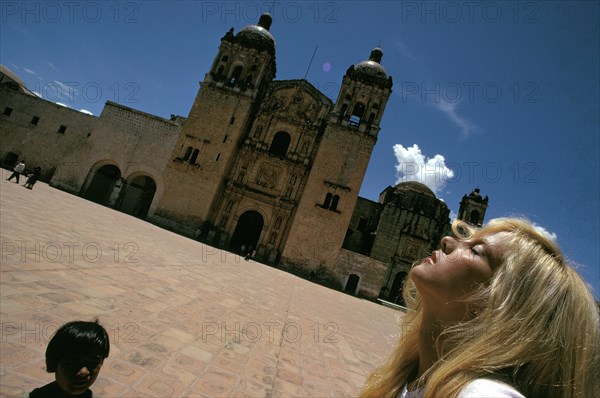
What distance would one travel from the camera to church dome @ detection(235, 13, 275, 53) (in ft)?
80.1

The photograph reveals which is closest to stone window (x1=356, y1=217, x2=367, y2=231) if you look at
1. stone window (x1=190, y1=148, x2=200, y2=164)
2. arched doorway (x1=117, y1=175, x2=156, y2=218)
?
stone window (x1=190, y1=148, x2=200, y2=164)

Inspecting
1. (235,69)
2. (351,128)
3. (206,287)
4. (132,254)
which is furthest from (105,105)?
(206,287)

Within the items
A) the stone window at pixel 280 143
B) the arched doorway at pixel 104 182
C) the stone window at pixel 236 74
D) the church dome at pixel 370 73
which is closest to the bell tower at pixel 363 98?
the church dome at pixel 370 73

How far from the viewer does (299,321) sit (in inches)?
271

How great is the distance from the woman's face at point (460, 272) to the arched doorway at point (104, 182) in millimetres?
26048

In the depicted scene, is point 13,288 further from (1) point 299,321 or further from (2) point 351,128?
(2) point 351,128

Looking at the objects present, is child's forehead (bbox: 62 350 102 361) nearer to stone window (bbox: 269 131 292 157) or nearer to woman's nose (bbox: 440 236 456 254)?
woman's nose (bbox: 440 236 456 254)

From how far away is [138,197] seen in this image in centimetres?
2333

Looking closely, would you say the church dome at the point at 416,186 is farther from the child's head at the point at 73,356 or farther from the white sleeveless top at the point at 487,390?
the white sleeveless top at the point at 487,390

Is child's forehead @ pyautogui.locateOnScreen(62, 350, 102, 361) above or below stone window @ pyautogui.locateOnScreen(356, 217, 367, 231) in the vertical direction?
below

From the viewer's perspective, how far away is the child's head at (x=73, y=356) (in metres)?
1.48

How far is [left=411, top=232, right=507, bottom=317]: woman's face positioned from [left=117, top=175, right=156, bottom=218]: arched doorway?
79.5ft

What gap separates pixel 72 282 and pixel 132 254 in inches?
136

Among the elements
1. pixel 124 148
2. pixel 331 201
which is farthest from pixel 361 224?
pixel 124 148
